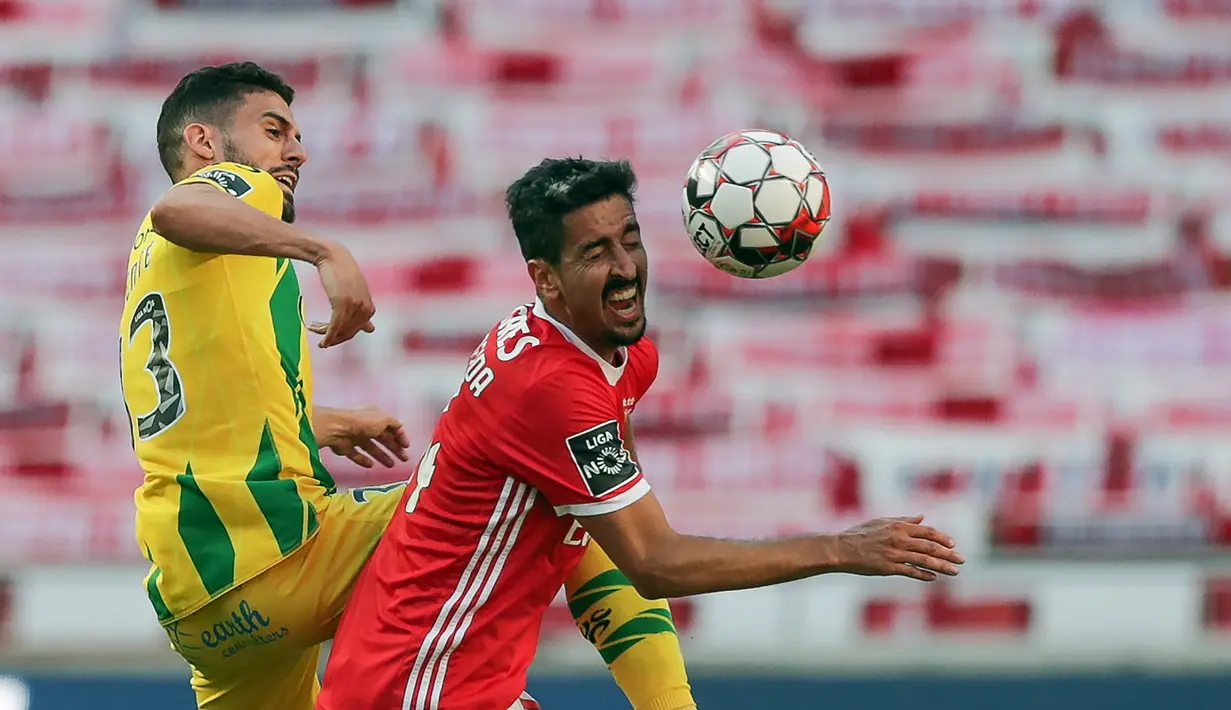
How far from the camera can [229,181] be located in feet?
10.2

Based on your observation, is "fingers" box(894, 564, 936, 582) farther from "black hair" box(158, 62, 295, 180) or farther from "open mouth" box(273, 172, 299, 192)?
"black hair" box(158, 62, 295, 180)

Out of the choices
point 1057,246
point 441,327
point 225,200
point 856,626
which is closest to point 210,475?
point 225,200

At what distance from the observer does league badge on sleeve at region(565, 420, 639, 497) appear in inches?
109

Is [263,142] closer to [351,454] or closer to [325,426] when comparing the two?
[325,426]

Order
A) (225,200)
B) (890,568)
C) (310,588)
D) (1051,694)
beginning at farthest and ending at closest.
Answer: (1051,694), (310,588), (225,200), (890,568)

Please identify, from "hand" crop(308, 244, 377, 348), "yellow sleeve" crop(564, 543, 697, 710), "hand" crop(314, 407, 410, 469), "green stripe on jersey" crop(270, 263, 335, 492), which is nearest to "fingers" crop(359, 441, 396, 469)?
"hand" crop(314, 407, 410, 469)

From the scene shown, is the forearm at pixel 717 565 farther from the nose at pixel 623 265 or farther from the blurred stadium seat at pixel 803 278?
the blurred stadium seat at pixel 803 278

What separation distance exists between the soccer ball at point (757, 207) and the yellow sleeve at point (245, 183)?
88 centimetres

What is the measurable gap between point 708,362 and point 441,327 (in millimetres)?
1022

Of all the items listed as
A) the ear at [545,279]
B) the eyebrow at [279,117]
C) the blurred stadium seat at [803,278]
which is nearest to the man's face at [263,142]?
the eyebrow at [279,117]

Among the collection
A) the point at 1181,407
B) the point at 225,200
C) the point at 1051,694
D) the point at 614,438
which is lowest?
the point at 1051,694

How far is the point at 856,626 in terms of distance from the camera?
561cm

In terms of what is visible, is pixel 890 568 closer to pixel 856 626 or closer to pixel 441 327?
pixel 856 626

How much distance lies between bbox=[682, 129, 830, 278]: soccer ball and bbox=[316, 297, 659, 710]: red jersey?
47 centimetres
